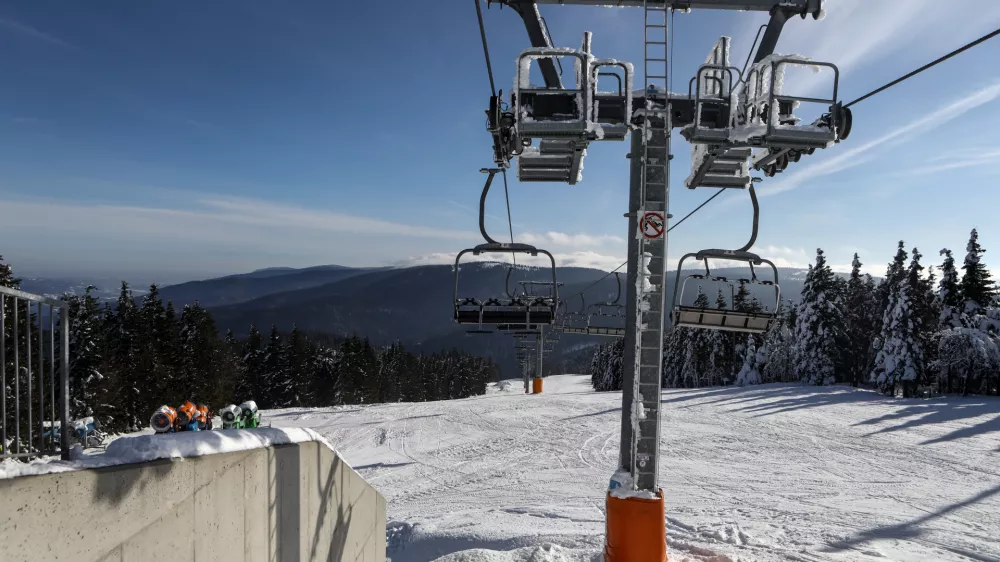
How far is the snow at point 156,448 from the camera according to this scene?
9.98 feet

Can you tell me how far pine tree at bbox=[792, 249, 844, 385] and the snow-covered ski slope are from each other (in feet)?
42.6

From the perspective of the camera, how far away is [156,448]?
12.3ft

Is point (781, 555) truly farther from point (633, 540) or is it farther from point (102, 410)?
point (102, 410)

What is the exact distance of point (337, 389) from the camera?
5978 centimetres

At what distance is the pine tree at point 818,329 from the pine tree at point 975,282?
333 inches

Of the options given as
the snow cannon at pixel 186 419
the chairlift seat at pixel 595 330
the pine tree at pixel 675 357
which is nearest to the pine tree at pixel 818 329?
the pine tree at pixel 675 357

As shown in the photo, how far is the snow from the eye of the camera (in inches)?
120

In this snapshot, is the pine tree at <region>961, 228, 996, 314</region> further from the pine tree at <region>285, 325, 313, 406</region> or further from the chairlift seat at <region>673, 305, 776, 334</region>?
the pine tree at <region>285, 325, 313, 406</region>

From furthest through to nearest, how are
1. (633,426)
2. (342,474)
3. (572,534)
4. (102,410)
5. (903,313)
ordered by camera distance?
1. (903,313)
2. (102,410)
3. (572,534)
4. (633,426)
5. (342,474)

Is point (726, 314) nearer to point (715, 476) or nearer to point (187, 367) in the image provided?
point (715, 476)

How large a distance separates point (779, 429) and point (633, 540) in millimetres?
18062

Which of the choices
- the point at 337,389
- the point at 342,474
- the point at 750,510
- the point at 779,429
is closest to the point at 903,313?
the point at 779,429

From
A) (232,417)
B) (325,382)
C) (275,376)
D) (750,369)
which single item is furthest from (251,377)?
(232,417)

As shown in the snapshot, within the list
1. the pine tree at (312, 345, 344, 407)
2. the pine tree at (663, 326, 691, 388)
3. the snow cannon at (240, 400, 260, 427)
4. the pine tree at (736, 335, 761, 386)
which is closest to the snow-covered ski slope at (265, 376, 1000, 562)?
the snow cannon at (240, 400, 260, 427)
